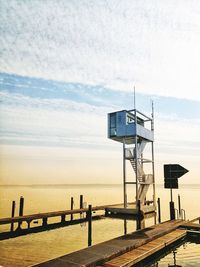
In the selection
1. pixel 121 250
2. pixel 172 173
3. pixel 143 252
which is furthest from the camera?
pixel 172 173

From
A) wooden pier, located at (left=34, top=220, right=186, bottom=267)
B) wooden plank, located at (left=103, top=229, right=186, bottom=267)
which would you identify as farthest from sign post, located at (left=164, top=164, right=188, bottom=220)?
wooden pier, located at (left=34, top=220, right=186, bottom=267)

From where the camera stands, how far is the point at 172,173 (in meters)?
20.2

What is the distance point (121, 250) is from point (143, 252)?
106 cm

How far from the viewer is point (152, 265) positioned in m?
11.5

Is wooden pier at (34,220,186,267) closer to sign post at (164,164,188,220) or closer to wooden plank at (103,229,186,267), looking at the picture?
wooden plank at (103,229,186,267)

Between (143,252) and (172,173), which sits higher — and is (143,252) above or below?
below

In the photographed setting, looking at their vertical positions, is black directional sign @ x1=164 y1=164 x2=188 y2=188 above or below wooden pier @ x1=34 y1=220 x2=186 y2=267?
above

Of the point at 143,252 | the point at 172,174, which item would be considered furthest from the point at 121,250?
the point at 172,174

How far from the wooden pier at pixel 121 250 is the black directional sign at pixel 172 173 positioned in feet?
18.0

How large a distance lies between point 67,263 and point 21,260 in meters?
4.38

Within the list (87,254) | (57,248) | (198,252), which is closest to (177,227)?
(198,252)

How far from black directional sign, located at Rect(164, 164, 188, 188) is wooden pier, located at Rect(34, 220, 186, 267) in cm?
549

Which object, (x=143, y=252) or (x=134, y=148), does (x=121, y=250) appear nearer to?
(x=143, y=252)

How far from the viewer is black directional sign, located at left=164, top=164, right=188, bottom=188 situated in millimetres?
19781
